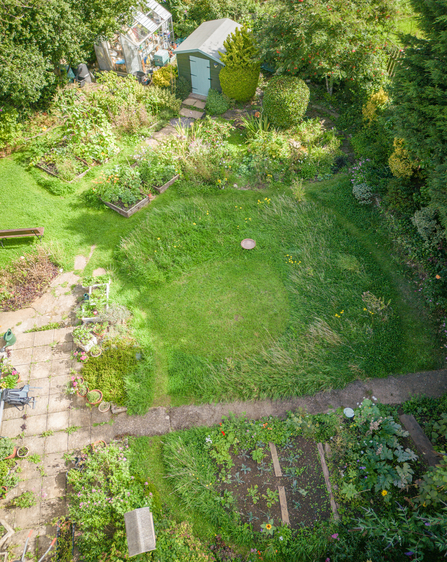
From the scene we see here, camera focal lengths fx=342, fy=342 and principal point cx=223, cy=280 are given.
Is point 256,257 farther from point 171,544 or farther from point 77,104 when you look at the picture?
point 77,104

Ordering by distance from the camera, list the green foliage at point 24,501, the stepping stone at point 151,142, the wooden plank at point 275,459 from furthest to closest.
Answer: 1. the stepping stone at point 151,142
2. the wooden plank at point 275,459
3. the green foliage at point 24,501

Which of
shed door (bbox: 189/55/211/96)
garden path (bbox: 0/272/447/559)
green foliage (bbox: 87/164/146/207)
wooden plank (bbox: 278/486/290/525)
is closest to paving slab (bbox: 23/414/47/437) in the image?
garden path (bbox: 0/272/447/559)

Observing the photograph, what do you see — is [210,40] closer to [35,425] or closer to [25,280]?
[25,280]

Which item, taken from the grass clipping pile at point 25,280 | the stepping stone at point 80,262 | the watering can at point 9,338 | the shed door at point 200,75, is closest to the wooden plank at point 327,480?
the watering can at point 9,338

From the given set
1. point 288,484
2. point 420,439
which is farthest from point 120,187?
point 420,439

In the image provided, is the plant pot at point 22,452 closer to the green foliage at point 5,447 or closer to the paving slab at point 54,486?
the green foliage at point 5,447

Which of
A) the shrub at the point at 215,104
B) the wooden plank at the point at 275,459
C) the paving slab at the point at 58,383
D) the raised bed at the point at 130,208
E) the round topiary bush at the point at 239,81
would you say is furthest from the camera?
the shrub at the point at 215,104

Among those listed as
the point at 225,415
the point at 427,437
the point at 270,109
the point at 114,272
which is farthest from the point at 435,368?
the point at 270,109
